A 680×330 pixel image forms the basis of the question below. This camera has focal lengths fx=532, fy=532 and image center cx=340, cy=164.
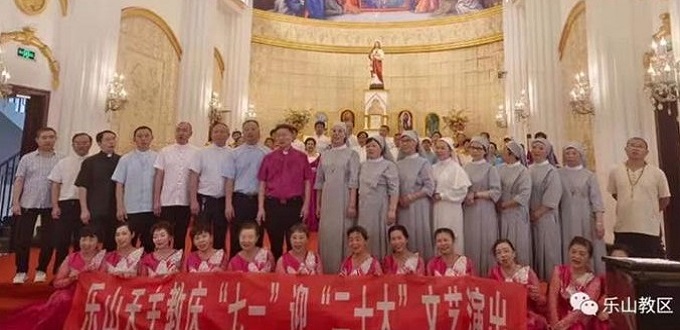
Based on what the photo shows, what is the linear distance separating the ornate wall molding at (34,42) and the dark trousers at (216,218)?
17.4 feet

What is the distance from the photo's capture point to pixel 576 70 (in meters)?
10.4

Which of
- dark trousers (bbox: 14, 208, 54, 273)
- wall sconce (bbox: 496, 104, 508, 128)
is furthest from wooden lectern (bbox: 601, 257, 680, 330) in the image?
wall sconce (bbox: 496, 104, 508, 128)

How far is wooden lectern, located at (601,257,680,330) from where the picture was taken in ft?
9.75

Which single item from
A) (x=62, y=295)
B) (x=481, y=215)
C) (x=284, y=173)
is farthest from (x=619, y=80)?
(x=62, y=295)

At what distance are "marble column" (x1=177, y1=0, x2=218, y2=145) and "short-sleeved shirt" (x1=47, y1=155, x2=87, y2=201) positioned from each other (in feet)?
20.3

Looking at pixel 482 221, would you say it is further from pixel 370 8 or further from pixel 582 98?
pixel 370 8

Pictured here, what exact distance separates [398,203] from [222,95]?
1016 cm

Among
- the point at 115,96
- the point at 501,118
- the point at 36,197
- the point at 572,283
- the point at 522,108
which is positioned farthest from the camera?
the point at 501,118

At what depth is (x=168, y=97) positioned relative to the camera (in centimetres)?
1166

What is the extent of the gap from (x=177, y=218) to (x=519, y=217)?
356 cm

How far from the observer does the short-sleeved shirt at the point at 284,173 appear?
541 cm

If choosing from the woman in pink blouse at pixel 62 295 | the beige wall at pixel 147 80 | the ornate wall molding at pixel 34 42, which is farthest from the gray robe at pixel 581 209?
the ornate wall molding at pixel 34 42

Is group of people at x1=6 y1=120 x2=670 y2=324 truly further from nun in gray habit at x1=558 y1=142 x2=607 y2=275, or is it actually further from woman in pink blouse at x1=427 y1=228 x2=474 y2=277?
woman in pink blouse at x1=427 y1=228 x2=474 y2=277

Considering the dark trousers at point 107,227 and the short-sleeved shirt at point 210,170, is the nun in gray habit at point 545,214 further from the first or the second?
the dark trousers at point 107,227
